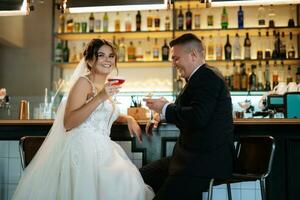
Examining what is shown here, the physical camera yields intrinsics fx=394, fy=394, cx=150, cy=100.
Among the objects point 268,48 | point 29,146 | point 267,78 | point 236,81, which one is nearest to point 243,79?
point 236,81

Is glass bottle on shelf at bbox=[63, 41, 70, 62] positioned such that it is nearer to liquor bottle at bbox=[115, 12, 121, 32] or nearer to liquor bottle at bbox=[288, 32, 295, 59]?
liquor bottle at bbox=[115, 12, 121, 32]

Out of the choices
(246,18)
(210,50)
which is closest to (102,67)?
(210,50)

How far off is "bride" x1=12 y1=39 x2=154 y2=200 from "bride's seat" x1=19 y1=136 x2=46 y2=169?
0.10m

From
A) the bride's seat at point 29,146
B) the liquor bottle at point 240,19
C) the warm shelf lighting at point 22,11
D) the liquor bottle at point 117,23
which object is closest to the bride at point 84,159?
the bride's seat at point 29,146

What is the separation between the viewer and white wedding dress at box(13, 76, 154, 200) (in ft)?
6.72

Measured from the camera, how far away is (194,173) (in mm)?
1970

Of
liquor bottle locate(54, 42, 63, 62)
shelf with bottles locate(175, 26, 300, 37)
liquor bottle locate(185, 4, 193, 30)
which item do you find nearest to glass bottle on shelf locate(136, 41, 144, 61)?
shelf with bottles locate(175, 26, 300, 37)

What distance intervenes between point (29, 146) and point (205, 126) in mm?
1097

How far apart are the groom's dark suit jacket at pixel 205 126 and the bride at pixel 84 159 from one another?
28 centimetres

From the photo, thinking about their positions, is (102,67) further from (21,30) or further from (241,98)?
(21,30)

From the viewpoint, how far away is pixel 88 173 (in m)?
2.08

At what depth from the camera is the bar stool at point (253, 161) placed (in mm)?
1982

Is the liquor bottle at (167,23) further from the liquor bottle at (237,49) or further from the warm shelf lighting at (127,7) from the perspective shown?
the warm shelf lighting at (127,7)

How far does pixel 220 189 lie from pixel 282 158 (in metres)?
0.47
